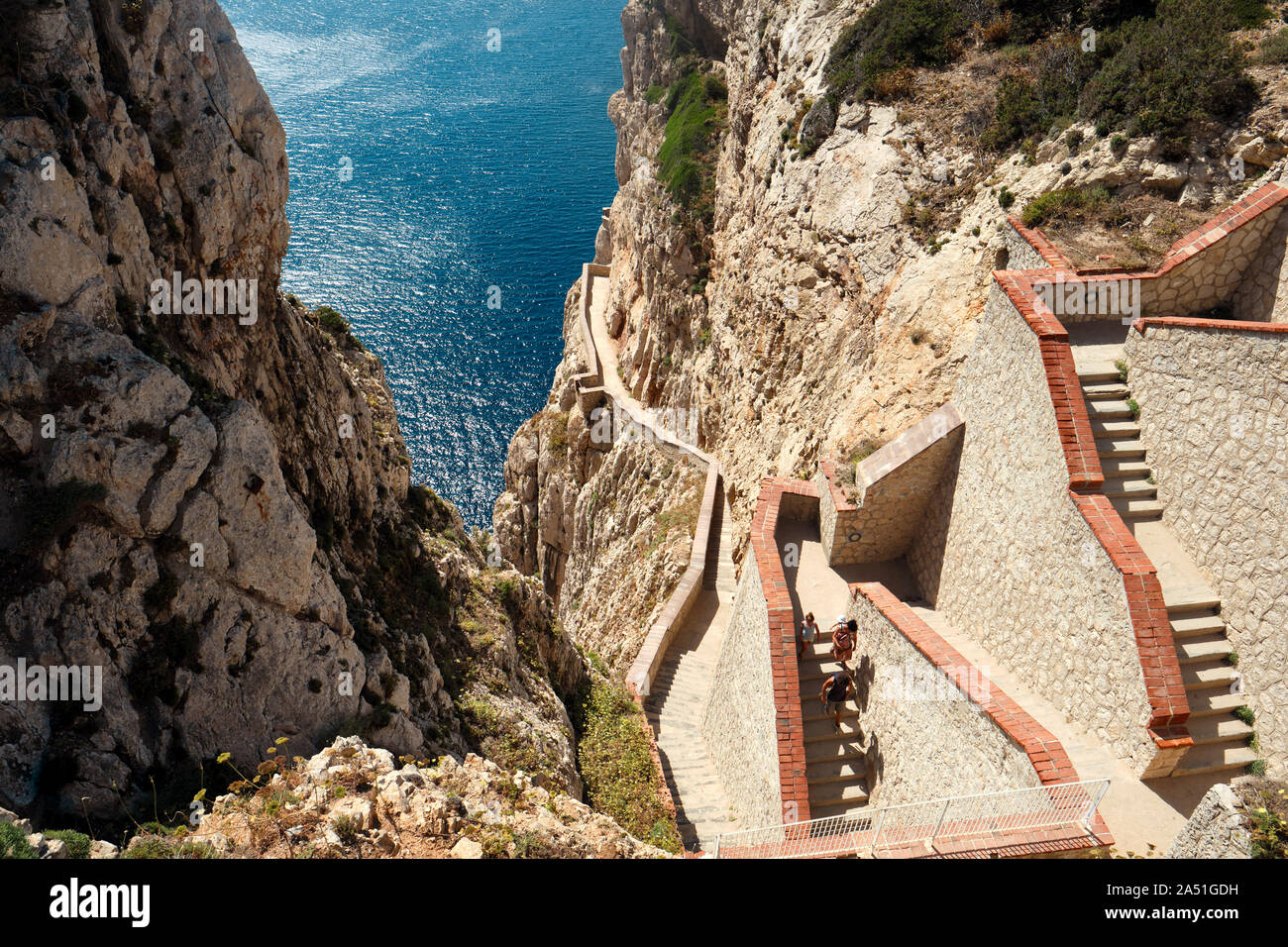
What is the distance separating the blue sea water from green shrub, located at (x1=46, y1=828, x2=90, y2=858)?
159 ft

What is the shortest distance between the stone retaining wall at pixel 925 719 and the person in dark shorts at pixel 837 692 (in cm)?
38

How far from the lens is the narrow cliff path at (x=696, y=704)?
15664 mm

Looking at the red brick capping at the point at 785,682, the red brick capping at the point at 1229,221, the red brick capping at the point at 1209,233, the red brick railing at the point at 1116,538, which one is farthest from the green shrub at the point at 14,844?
the red brick capping at the point at 1229,221

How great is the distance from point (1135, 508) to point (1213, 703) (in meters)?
3.33

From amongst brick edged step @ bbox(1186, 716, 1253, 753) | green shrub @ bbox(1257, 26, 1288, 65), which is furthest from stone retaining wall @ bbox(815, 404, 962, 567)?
green shrub @ bbox(1257, 26, 1288, 65)

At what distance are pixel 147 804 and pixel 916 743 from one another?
1044cm

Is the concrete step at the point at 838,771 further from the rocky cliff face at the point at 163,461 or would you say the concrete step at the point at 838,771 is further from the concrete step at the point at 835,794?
the rocky cliff face at the point at 163,461

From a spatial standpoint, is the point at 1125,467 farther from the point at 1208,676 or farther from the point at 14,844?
the point at 14,844

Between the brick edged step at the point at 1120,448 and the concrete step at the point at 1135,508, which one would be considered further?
the brick edged step at the point at 1120,448

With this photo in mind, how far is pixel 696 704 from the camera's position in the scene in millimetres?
19719

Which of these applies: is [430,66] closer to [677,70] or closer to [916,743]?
[677,70]

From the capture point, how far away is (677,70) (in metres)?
47.7
